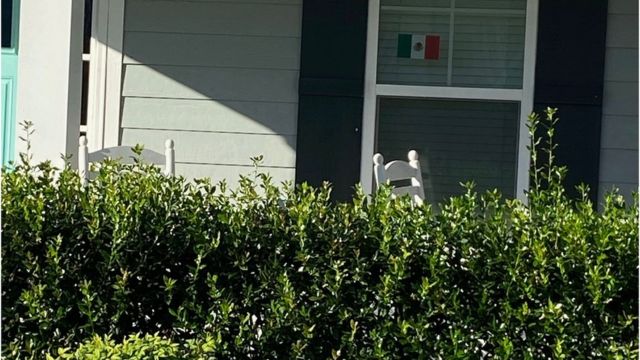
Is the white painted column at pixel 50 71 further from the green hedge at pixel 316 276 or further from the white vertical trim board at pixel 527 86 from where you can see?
the white vertical trim board at pixel 527 86

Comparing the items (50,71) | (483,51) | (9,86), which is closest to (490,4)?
(483,51)

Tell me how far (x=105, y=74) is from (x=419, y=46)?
61.5 inches

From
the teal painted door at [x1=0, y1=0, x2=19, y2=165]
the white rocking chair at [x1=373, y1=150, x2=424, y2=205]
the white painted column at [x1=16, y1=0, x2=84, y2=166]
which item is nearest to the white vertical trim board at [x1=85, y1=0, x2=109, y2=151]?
the teal painted door at [x1=0, y1=0, x2=19, y2=165]

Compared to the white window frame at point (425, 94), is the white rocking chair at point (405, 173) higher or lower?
lower

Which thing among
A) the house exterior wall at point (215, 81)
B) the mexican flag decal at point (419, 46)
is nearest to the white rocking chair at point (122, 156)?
the house exterior wall at point (215, 81)

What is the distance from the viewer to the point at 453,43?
5168 millimetres

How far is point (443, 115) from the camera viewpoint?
17.0ft

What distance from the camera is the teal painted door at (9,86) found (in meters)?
5.50

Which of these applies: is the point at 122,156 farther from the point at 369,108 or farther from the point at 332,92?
the point at 369,108

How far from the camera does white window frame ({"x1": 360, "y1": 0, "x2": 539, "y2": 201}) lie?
5125 millimetres

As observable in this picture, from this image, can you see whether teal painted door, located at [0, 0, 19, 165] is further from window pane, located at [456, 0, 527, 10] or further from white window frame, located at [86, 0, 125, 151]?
window pane, located at [456, 0, 527, 10]

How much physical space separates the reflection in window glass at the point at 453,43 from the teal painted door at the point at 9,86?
6.34ft

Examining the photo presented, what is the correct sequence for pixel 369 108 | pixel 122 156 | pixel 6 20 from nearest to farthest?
pixel 122 156
pixel 369 108
pixel 6 20

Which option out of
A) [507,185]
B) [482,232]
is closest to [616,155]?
[507,185]
